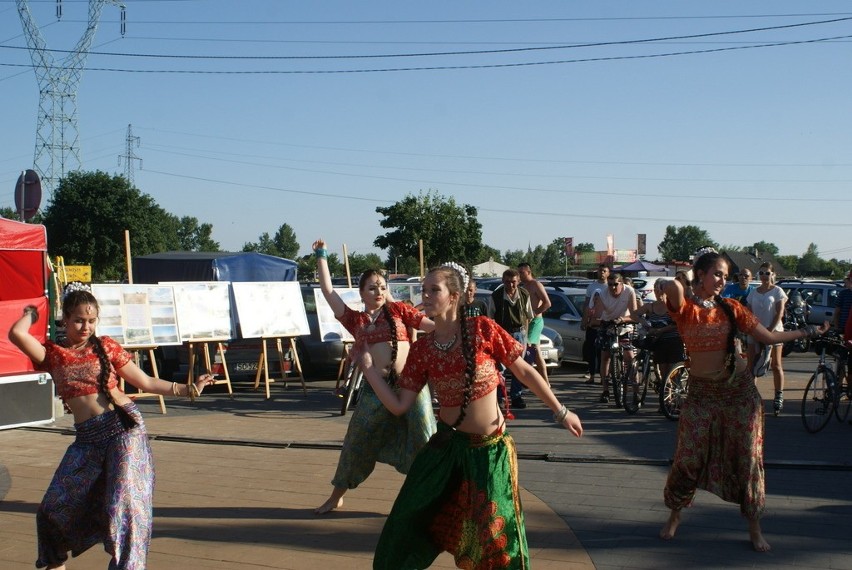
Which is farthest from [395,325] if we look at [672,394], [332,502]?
[672,394]

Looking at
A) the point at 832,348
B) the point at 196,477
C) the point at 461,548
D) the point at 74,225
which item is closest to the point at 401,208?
the point at 74,225

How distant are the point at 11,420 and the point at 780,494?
7.16 m

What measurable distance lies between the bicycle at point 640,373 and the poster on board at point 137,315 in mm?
6218

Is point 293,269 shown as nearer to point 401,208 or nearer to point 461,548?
point 401,208

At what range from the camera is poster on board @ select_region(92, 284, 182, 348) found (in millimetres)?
12109

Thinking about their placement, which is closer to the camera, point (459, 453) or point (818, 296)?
point (459, 453)

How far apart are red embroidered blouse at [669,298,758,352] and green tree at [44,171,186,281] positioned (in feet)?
125

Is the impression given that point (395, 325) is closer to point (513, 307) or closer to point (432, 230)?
point (513, 307)

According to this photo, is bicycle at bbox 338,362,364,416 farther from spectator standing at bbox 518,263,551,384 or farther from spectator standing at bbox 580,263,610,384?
spectator standing at bbox 580,263,610,384

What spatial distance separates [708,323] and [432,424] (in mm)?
2088

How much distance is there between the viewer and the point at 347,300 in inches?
562

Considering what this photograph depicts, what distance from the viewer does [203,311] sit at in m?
13.3

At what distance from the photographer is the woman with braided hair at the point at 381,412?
21.0 ft

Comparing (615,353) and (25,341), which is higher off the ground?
(25,341)
